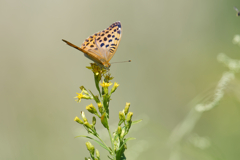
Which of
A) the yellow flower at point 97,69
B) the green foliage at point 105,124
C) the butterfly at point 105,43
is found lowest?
the green foliage at point 105,124

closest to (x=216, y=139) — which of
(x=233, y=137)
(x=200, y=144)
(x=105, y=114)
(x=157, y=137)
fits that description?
(x=233, y=137)

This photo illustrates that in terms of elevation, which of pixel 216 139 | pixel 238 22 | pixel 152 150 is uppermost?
pixel 238 22

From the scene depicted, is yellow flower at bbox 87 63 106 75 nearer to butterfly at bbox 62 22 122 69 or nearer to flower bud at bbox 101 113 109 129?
butterfly at bbox 62 22 122 69

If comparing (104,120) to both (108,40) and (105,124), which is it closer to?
(105,124)

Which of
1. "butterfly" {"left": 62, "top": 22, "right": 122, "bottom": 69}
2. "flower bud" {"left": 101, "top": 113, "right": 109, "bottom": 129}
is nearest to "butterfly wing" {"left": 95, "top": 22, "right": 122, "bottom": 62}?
"butterfly" {"left": 62, "top": 22, "right": 122, "bottom": 69}

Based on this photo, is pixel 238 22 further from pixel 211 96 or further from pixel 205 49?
pixel 211 96

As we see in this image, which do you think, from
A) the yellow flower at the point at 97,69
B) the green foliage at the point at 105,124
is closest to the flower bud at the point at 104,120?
the green foliage at the point at 105,124

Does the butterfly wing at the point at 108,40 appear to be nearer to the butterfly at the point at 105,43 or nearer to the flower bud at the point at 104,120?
the butterfly at the point at 105,43

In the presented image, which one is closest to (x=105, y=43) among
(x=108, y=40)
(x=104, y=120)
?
(x=108, y=40)
